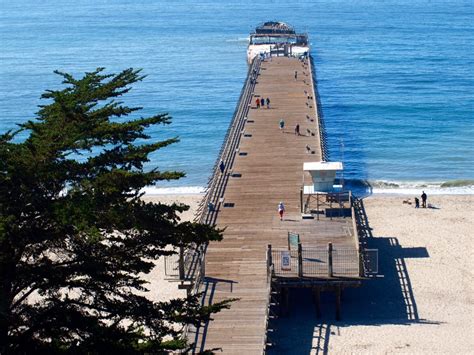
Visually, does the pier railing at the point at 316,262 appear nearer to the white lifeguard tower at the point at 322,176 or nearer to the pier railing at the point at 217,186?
the pier railing at the point at 217,186

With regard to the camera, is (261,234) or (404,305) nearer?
(404,305)

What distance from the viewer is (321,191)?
1238 inches

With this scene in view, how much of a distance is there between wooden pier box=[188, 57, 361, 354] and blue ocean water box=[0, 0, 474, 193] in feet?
26.7

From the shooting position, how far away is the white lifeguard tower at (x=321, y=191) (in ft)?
102

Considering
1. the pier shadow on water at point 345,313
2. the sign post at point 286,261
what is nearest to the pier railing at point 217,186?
the sign post at point 286,261

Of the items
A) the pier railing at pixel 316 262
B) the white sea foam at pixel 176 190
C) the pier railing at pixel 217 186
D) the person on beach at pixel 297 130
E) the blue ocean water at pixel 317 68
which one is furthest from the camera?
the blue ocean water at pixel 317 68

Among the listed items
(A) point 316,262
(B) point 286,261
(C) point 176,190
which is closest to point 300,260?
(B) point 286,261

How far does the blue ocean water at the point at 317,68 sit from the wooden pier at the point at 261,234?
8.14m

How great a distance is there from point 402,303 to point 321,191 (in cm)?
508

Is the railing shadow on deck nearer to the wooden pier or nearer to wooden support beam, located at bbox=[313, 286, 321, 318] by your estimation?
the wooden pier

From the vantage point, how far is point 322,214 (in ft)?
101

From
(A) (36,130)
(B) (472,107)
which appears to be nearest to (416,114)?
(B) (472,107)

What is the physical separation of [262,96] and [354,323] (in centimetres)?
2652

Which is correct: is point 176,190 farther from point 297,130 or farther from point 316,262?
point 316,262
